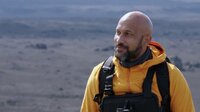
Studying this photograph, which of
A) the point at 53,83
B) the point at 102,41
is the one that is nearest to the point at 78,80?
the point at 53,83

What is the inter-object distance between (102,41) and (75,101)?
16627mm

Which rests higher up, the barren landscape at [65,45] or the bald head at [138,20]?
the bald head at [138,20]

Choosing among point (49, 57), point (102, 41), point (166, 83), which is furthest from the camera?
point (102, 41)

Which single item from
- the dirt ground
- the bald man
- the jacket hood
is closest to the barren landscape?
the dirt ground

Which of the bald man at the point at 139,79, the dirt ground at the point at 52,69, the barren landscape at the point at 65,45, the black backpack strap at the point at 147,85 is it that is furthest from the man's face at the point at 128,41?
the dirt ground at the point at 52,69

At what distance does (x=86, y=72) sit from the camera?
2386 cm

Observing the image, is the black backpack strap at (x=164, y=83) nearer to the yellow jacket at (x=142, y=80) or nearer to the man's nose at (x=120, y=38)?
the yellow jacket at (x=142, y=80)

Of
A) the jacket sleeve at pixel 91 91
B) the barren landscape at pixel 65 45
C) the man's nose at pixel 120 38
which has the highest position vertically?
the man's nose at pixel 120 38

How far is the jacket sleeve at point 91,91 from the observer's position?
10.3 ft

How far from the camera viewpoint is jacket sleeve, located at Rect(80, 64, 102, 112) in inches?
124

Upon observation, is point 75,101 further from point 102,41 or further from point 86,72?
point 102,41

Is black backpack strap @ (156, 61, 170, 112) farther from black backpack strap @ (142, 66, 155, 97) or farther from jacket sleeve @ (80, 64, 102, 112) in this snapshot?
jacket sleeve @ (80, 64, 102, 112)

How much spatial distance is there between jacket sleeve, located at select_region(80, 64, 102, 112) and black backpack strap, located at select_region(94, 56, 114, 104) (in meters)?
0.02

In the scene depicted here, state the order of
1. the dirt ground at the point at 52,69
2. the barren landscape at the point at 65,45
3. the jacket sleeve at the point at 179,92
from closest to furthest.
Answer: the jacket sleeve at the point at 179,92 → the dirt ground at the point at 52,69 → the barren landscape at the point at 65,45
